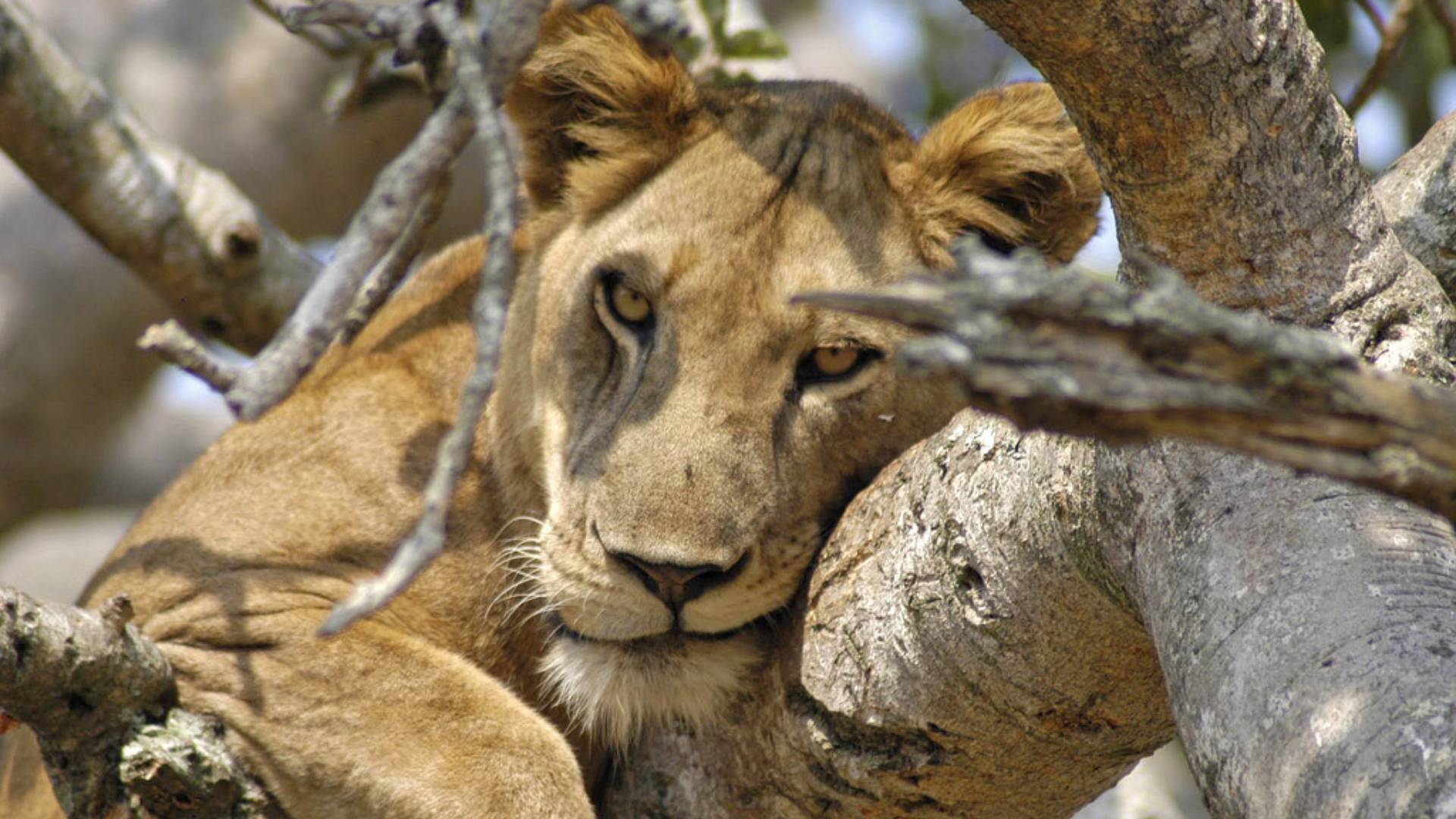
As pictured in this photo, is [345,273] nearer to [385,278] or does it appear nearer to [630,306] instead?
[630,306]

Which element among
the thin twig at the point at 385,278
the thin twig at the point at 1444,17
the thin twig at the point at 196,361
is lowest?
the thin twig at the point at 1444,17

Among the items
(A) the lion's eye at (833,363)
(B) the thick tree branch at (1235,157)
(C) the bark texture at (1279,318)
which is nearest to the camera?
(C) the bark texture at (1279,318)

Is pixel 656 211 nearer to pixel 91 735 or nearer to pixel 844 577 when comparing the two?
pixel 844 577

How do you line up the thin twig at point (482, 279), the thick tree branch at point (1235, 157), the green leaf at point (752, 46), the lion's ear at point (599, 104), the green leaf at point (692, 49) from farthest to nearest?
the green leaf at point (752, 46), the green leaf at point (692, 49), the lion's ear at point (599, 104), the thick tree branch at point (1235, 157), the thin twig at point (482, 279)

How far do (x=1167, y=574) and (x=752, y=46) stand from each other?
131 inches

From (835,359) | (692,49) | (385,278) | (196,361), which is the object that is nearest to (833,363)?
(835,359)

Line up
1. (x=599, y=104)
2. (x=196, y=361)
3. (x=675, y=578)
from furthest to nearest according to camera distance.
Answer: (x=599, y=104) → (x=675, y=578) → (x=196, y=361)

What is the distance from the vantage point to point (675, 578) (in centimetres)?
304

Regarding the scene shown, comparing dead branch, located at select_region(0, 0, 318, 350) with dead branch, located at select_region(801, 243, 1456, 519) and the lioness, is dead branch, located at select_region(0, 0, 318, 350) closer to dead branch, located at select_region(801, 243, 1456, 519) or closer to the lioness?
the lioness

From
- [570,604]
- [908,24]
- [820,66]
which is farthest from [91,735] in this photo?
[820,66]

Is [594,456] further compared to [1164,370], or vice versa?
[594,456]

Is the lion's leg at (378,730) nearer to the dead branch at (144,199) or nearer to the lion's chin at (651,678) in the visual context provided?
the lion's chin at (651,678)

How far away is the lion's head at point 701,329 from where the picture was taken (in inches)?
124

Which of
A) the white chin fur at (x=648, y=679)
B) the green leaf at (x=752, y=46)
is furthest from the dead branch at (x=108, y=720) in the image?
the green leaf at (x=752, y=46)
